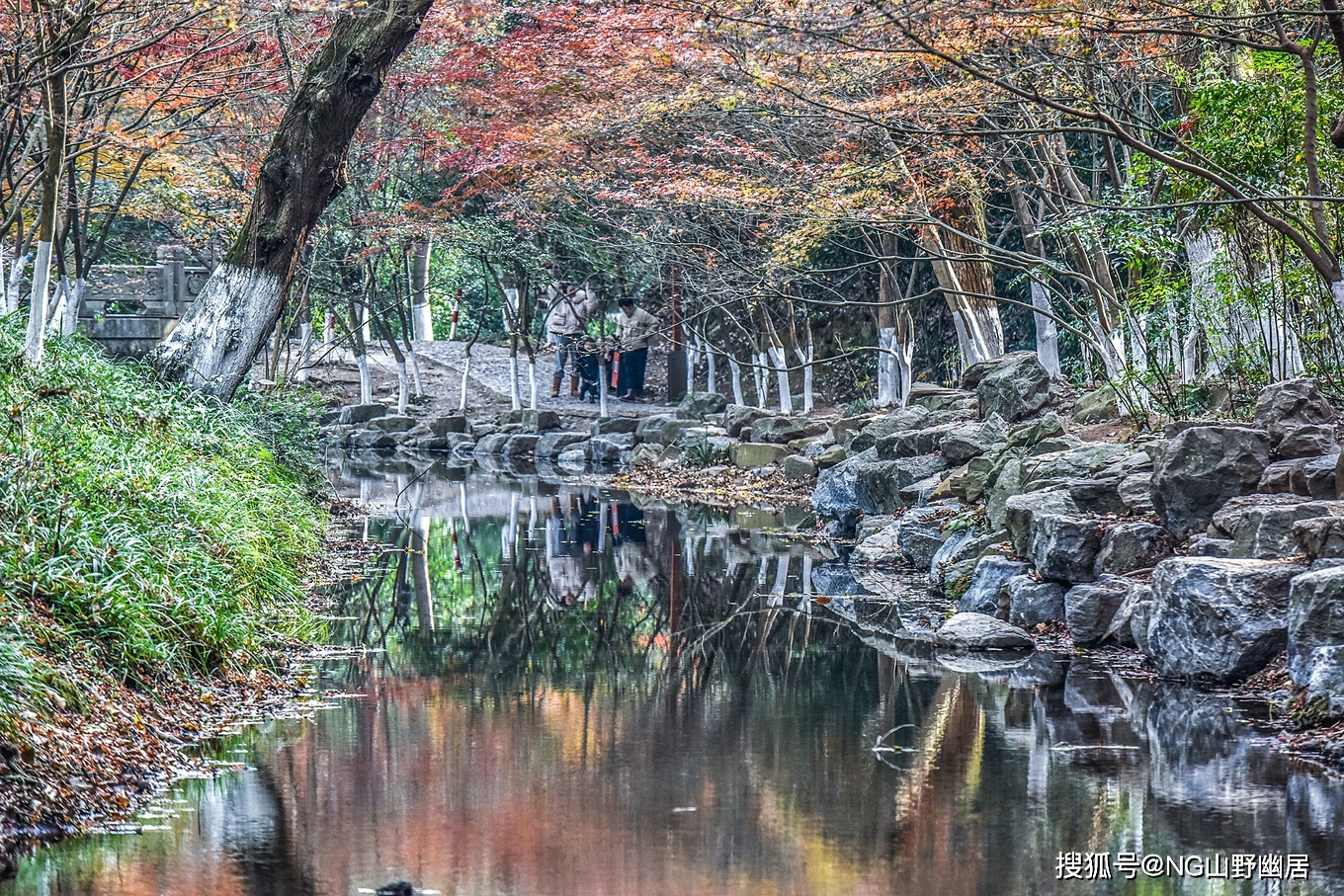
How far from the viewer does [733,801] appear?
18.1 feet

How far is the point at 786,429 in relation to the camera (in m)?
20.1

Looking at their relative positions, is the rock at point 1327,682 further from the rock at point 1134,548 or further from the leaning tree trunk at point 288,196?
the leaning tree trunk at point 288,196

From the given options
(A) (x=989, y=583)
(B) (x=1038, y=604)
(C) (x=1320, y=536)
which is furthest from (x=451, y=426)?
(C) (x=1320, y=536)

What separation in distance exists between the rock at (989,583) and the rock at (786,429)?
1018cm

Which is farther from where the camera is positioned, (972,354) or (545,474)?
(545,474)

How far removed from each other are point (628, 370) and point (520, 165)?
8.54 metres

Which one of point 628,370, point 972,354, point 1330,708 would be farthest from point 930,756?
point 628,370

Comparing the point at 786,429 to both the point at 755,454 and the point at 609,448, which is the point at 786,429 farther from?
the point at 609,448

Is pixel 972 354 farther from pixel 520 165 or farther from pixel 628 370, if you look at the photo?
pixel 628 370

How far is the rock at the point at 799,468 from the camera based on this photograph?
718 inches

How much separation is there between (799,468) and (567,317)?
9887 millimetres

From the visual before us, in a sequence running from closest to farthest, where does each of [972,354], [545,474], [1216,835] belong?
[1216,835] < [972,354] < [545,474]

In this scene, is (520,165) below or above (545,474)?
above

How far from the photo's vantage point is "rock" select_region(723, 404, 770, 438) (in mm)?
21266
